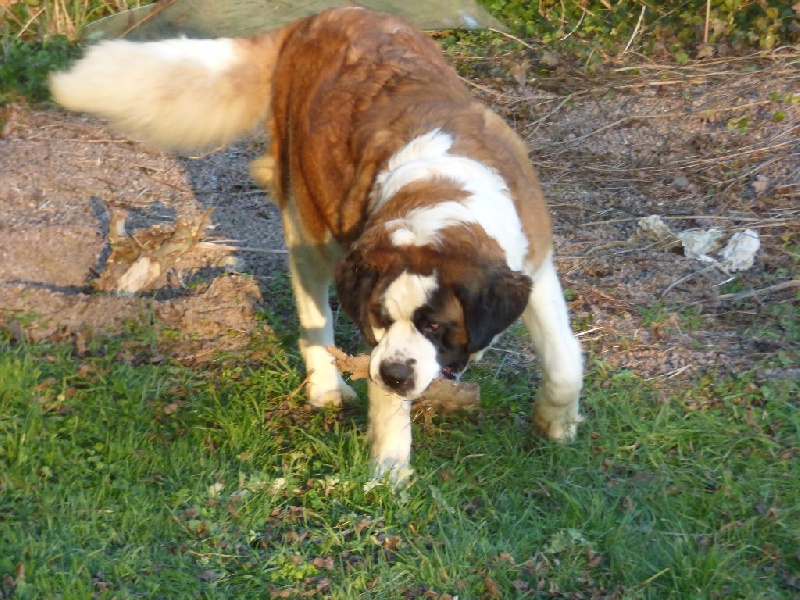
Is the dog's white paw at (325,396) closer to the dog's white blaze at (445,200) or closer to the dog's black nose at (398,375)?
the dog's white blaze at (445,200)

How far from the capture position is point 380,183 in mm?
3934

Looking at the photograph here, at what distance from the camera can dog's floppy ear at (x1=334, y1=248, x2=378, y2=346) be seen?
136 inches

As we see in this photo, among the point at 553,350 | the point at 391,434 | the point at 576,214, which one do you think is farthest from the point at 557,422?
the point at 576,214

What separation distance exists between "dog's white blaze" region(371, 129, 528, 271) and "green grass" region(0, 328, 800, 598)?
34.9 inches

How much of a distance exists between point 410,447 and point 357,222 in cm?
91

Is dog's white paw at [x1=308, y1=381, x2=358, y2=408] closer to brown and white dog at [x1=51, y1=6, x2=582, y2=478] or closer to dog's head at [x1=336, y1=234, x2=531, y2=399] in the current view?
brown and white dog at [x1=51, y1=6, x2=582, y2=478]

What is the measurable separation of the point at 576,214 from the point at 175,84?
8.23ft

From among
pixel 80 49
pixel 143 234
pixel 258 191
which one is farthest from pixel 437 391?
pixel 80 49

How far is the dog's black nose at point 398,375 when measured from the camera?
3.37 meters

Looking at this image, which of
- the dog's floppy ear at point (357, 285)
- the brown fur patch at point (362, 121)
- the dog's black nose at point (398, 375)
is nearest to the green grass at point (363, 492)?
the dog's black nose at point (398, 375)

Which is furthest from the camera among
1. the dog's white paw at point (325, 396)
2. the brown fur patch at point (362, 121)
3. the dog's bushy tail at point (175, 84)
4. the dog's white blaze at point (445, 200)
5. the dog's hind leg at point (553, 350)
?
the dog's bushy tail at point (175, 84)

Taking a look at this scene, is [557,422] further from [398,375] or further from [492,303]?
[398,375]

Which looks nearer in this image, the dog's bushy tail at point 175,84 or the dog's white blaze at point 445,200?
the dog's white blaze at point 445,200

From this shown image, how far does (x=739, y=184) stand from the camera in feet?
20.4
